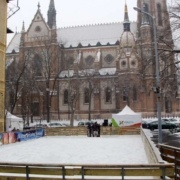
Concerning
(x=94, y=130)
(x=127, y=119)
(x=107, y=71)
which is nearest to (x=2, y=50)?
(x=94, y=130)

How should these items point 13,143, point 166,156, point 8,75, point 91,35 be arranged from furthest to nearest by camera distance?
1. point 91,35
2. point 8,75
3. point 13,143
4. point 166,156

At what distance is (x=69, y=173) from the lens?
24.0ft

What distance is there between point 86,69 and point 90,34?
508 inches

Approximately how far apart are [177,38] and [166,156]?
406 inches

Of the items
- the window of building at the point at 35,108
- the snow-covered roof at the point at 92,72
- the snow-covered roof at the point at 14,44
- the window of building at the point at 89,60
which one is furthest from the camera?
the snow-covered roof at the point at 14,44

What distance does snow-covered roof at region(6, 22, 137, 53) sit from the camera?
2648 inches

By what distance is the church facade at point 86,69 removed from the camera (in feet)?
181

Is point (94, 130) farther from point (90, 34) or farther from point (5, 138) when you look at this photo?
point (90, 34)

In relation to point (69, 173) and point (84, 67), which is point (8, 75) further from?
point (69, 173)

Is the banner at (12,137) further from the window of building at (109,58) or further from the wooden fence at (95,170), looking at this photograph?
the window of building at (109,58)

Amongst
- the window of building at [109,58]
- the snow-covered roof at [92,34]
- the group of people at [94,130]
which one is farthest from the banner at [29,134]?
the snow-covered roof at [92,34]

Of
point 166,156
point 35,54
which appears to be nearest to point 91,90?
point 35,54

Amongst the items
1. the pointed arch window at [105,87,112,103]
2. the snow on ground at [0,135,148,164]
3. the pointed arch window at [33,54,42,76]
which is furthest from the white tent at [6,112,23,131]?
the pointed arch window at [105,87,112,103]

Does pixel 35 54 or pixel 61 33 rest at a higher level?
pixel 61 33
